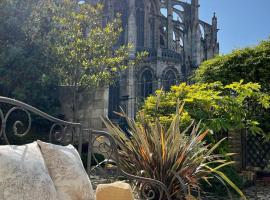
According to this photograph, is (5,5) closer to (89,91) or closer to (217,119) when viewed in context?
(89,91)

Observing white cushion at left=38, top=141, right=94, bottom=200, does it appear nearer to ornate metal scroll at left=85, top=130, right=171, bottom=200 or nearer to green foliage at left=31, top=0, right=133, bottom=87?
ornate metal scroll at left=85, top=130, right=171, bottom=200

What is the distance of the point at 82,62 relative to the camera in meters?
13.3

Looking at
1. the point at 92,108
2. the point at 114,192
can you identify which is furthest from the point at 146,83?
the point at 114,192

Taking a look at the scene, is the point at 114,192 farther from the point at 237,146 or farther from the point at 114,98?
the point at 114,98

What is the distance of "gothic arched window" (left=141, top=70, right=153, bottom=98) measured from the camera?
35188 mm

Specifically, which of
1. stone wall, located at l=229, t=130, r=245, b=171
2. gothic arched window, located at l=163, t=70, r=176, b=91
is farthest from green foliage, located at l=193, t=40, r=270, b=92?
gothic arched window, located at l=163, t=70, r=176, b=91

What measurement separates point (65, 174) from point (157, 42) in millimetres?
Answer: 37497

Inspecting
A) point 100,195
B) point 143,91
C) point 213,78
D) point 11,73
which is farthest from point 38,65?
point 143,91

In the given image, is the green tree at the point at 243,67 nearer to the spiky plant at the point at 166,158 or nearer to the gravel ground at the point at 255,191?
the gravel ground at the point at 255,191

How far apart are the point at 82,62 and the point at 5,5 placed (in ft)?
10.1

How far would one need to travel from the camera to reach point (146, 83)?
35406 millimetres

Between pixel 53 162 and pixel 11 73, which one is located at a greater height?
pixel 11 73

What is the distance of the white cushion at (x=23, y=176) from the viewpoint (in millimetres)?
2006

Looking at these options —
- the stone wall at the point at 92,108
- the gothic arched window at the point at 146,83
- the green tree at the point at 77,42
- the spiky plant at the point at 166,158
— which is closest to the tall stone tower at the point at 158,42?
the gothic arched window at the point at 146,83
